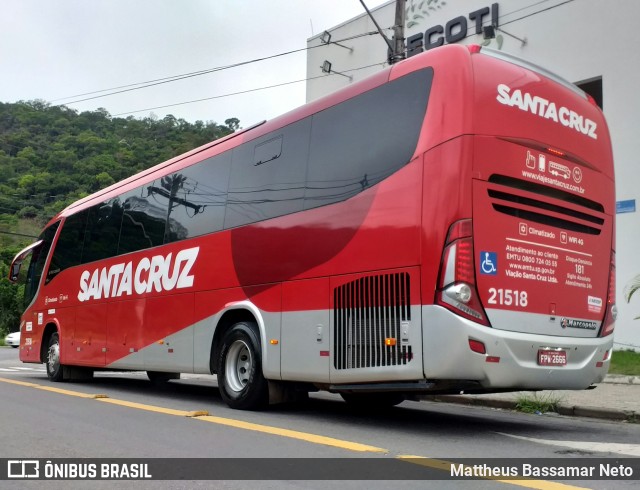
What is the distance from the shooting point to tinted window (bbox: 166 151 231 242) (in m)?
9.81

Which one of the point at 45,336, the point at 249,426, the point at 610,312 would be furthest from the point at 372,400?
the point at 45,336

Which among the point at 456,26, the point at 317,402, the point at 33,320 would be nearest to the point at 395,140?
the point at 317,402

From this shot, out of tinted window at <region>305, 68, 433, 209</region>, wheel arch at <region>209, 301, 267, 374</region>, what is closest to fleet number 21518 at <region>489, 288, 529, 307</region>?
tinted window at <region>305, 68, 433, 209</region>

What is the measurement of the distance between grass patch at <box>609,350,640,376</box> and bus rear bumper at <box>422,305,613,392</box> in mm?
6794

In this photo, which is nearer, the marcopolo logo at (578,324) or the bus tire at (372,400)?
the marcopolo logo at (578,324)

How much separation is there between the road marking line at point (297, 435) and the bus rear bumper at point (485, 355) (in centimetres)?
91

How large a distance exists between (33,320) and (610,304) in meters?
12.6

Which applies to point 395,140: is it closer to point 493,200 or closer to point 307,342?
point 493,200

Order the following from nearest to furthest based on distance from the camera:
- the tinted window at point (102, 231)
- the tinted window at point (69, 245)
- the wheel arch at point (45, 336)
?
the tinted window at point (102, 231) → the tinted window at point (69, 245) → the wheel arch at point (45, 336)

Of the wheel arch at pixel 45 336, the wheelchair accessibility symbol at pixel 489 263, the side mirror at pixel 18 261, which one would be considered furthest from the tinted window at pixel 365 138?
the side mirror at pixel 18 261

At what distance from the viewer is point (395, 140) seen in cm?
702

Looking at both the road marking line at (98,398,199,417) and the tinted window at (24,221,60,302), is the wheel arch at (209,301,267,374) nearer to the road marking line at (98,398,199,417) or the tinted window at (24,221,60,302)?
the road marking line at (98,398,199,417)

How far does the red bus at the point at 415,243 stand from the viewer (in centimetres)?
638

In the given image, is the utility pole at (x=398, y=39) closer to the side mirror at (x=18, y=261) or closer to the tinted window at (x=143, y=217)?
the tinted window at (x=143, y=217)
